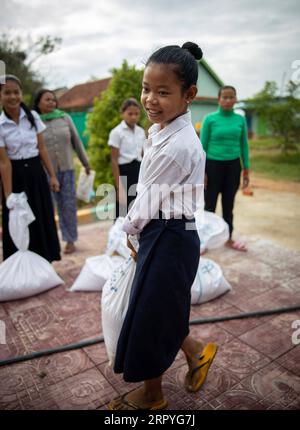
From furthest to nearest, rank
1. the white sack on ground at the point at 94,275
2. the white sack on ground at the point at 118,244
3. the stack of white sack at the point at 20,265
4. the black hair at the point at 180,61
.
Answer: the white sack on ground at the point at 118,244, the white sack on ground at the point at 94,275, the stack of white sack at the point at 20,265, the black hair at the point at 180,61

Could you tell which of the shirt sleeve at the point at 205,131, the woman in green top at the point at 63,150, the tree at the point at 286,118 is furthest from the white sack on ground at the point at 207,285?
the tree at the point at 286,118

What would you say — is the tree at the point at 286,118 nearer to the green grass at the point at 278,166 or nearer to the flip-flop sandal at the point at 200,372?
the green grass at the point at 278,166

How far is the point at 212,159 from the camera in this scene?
3.79 metres

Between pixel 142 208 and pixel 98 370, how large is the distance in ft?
4.15

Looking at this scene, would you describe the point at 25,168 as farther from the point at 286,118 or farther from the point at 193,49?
the point at 286,118

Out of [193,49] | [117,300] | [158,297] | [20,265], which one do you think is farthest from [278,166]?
[158,297]

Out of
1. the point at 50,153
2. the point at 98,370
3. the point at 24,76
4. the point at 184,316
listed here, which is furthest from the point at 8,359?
the point at 24,76

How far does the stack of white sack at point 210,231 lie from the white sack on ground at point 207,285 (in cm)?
59

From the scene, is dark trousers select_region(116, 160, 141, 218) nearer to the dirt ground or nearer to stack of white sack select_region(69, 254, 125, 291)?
stack of white sack select_region(69, 254, 125, 291)

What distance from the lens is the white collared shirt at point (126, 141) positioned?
379cm

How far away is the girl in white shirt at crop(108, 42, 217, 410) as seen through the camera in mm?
1388

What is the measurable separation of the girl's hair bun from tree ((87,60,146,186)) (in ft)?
18.2

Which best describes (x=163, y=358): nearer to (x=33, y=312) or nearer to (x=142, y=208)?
(x=142, y=208)

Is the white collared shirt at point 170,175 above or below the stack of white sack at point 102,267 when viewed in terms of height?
above
